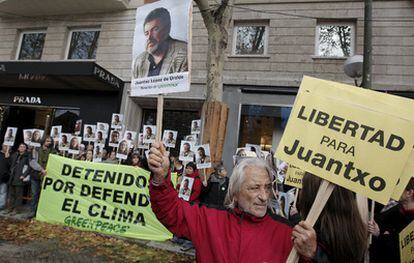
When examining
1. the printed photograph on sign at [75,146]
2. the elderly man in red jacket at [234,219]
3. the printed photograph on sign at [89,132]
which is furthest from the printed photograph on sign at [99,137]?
the elderly man in red jacket at [234,219]

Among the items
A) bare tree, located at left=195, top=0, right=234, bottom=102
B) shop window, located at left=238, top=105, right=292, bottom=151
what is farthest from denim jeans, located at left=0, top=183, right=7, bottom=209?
shop window, located at left=238, top=105, right=292, bottom=151

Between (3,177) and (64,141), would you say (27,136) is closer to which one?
(64,141)

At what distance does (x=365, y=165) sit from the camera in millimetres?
1771

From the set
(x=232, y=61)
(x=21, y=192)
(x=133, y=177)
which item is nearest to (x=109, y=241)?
(x=133, y=177)

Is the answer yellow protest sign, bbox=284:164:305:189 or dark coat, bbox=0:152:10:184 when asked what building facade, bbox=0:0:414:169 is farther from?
yellow protest sign, bbox=284:164:305:189

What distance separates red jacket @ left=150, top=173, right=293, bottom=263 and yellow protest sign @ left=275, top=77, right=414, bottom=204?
0.45 meters

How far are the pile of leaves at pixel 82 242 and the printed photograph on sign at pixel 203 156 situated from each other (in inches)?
65.5

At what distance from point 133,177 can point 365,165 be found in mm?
5405

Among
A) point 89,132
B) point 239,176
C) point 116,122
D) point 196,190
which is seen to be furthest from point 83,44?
point 239,176

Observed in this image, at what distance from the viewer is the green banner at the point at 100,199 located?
6.56m

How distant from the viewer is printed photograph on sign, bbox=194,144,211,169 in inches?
255

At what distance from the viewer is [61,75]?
1147 centimetres

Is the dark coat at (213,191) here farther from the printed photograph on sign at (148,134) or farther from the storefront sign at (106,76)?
the storefront sign at (106,76)

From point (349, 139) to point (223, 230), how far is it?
872 millimetres
